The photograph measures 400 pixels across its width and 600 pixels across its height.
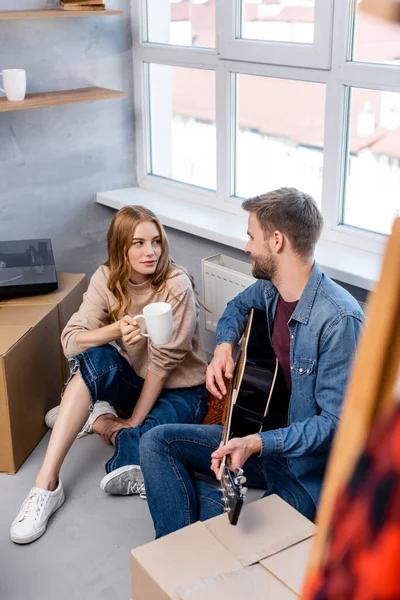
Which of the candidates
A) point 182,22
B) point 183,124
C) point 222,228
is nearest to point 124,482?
point 222,228

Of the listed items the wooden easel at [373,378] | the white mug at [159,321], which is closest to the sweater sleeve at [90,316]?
the white mug at [159,321]

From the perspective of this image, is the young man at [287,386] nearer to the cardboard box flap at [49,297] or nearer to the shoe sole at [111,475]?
the shoe sole at [111,475]

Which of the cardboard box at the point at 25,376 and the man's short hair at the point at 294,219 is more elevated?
the man's short hair at the point at 294,219

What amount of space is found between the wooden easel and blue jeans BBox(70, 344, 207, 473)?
7.12ft

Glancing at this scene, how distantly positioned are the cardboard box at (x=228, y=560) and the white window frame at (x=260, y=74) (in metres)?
1.14

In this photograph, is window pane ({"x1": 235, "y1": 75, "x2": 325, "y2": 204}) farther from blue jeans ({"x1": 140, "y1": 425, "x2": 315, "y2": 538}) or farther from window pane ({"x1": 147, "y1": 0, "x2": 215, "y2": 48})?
blue jeans ({"x1": 140, "y1": 425, "x2": 315, "y2": 538})

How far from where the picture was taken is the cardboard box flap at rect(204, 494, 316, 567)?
4.80 ft

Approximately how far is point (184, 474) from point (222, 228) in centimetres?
117

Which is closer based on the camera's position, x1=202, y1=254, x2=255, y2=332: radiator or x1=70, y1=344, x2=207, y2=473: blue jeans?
x1=70, y1=344, x2=207, y2=473: blue jeans

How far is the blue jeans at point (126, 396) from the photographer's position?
2.44m

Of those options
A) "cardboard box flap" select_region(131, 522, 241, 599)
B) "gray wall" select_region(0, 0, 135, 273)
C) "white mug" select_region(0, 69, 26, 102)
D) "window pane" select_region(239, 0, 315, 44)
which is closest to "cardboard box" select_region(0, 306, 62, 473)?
"gray wall" select_region(0, 0, 135, 273)

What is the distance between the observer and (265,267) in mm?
2061

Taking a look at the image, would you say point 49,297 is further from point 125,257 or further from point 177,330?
point 177,330

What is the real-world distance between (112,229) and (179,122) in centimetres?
107
